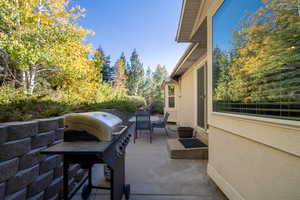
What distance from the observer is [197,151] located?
3445 millimetres

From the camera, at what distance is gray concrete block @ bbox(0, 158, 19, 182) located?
3.78 feet

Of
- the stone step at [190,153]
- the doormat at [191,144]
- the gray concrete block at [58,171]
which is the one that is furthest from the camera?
the doormat at [191,144]

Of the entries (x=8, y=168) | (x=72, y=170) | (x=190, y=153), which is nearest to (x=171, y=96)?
(x=190, y=153)

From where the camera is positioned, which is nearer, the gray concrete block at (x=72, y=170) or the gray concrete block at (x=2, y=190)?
the gray concrete block at (x=2, y=190)

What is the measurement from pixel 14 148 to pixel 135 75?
3085cm

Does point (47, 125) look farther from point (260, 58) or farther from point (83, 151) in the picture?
point (260, 58)

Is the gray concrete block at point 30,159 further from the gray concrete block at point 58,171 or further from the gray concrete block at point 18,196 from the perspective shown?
the gray concrete block at point 58,171

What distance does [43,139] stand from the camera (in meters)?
1.65

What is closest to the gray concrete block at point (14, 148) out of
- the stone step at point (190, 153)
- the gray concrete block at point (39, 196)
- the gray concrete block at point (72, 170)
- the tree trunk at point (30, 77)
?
the gray concrete block at point (39, 196)

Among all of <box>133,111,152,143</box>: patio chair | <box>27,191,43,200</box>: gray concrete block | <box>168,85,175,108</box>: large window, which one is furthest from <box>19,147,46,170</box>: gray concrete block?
<box>168,85,175,108</box>: large window

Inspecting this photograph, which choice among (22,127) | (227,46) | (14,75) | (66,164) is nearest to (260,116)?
(227,46)

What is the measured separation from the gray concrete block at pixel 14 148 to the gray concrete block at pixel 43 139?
0.26 feet

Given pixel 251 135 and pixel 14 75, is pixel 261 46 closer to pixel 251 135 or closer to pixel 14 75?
pixel 251 135

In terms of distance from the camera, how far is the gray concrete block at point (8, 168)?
1.15m
